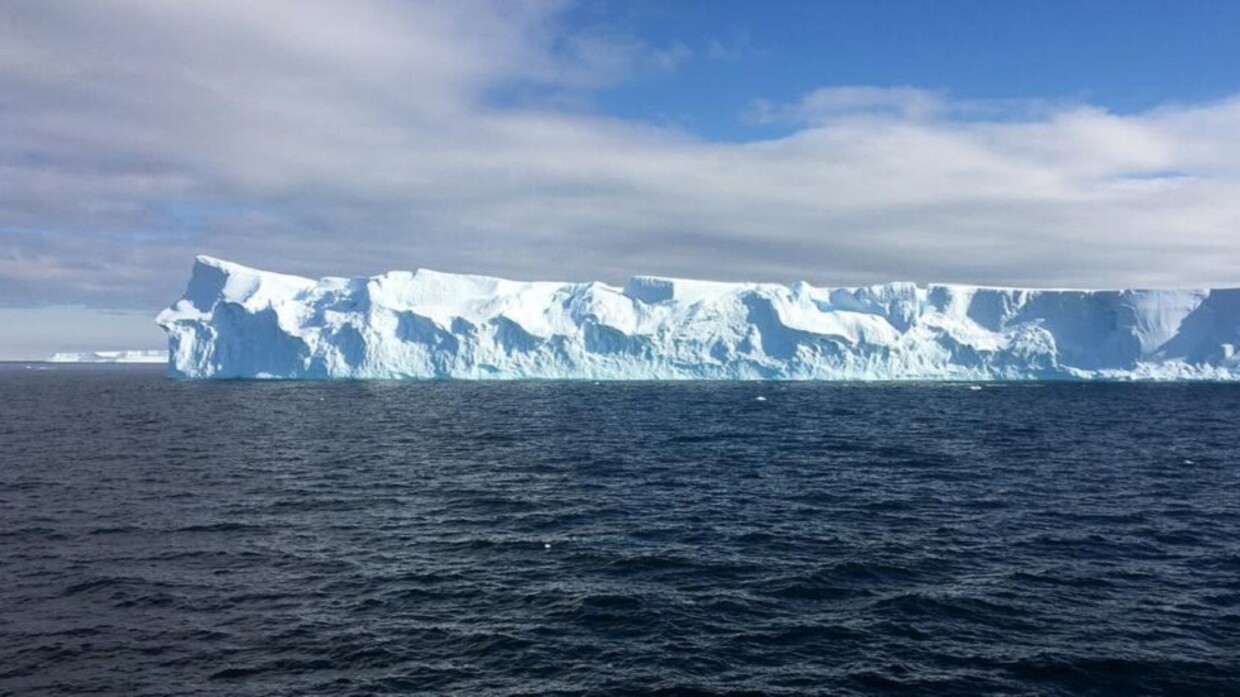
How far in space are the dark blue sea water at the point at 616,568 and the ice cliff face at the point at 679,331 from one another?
51662 millimetres

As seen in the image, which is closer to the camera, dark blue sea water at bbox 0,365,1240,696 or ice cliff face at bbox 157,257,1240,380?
dark blue sea water at bbox 0,365,1240,696

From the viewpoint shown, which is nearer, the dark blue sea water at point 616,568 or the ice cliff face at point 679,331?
the dark blue sea water at point 616,568

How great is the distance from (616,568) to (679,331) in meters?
75.4

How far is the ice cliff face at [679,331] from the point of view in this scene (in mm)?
89125

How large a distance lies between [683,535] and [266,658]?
11.2 m

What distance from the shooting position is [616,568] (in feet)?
60.1

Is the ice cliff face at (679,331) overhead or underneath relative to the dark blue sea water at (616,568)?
overhead

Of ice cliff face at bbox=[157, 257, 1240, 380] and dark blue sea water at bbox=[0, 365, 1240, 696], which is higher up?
ice cliff face at bbox=[157, 257, 1240, 380]

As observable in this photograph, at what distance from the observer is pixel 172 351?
98.7m

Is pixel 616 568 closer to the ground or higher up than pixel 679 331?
closer to the ground

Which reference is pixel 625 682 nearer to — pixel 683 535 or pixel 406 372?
pixel 683 535

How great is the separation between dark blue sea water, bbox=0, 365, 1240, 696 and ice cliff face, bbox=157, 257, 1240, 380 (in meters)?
51.7

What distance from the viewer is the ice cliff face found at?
89125 millimetres

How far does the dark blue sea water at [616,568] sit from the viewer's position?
42.1 feet
